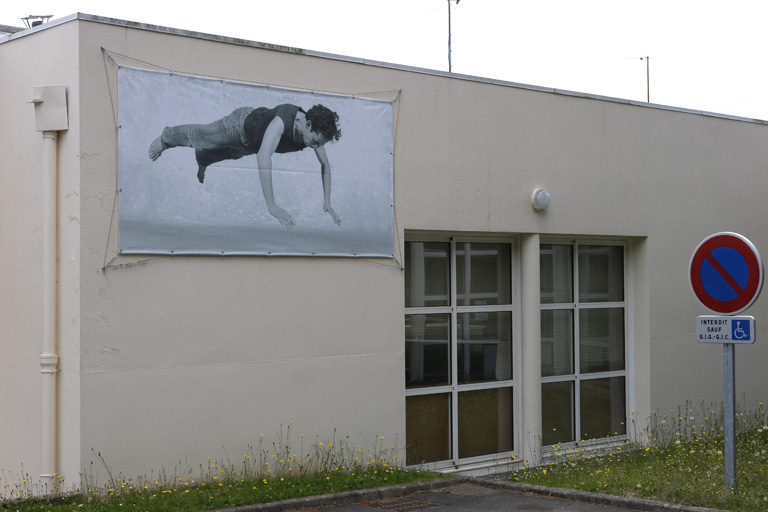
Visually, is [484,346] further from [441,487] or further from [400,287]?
[441,487]

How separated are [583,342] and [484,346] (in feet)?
5.88

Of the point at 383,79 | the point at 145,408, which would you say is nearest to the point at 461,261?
the point at 383,79

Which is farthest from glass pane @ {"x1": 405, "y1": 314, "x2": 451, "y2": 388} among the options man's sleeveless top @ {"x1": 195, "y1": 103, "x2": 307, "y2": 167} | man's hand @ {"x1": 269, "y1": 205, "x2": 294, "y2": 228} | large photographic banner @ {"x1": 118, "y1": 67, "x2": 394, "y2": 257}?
man's sleeveless top @ {"x1": 195, "y1": 103, "x2": 307, "y2": 167}

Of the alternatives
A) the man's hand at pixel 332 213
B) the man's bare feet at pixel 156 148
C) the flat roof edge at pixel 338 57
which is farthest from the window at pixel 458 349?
the man's bare feet at pixel 156 148

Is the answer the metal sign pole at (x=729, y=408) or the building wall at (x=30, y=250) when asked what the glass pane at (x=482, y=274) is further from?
the building wall at (x=30, y=250)

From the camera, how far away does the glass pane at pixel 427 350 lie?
10.3 m

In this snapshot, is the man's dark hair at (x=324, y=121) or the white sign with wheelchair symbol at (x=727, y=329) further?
the man's dark hair at (x=324, y=121)

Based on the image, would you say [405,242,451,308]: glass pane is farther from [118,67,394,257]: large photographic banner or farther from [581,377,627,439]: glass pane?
[581,377,627,439]: glass pane

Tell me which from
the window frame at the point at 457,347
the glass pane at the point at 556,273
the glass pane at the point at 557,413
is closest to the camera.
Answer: the window frame at the point at 457,347

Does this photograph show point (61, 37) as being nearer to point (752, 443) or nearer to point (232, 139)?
point (232, 139)

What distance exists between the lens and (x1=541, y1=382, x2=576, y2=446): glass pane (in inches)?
458

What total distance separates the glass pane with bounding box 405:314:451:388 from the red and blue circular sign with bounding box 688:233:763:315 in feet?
12.0

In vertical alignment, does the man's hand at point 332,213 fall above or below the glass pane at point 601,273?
above

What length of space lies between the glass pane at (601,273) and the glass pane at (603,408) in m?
1.16
